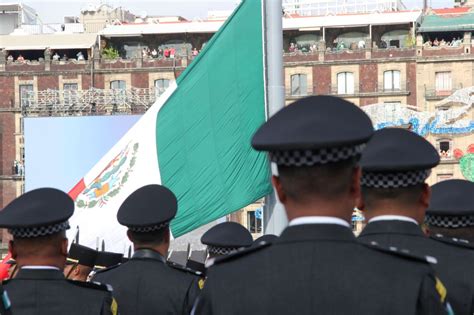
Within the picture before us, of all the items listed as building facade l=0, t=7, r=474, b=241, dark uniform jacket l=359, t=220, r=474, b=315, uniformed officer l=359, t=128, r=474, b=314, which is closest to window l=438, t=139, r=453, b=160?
building facade l=0, t=7, r=474, b=241

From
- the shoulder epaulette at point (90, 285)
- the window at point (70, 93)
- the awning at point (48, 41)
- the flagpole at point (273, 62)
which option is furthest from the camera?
the awning at point (48, 41)

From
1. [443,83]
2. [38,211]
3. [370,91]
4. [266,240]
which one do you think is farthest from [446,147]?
[266,240]

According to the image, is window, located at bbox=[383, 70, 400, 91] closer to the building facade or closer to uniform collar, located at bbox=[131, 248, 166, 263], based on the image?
the building facade

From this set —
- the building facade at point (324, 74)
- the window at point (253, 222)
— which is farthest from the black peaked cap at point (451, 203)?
the window at point (253, 222)

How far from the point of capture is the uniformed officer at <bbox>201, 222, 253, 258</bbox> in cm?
844

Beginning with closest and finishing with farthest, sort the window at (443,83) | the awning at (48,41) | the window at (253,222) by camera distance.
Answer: the window at (443,83) < the window at (253,222) < the awning at (48,41)

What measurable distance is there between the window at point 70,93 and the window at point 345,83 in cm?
1388

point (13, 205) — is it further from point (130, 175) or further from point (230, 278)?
point (130, 175)

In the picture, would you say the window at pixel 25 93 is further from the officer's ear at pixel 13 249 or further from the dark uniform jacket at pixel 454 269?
the dark uniform jacket at pixel 454 269

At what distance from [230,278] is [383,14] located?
62.1 metres

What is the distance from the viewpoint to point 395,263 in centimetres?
330

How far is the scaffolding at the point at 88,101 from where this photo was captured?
64562 millimetres

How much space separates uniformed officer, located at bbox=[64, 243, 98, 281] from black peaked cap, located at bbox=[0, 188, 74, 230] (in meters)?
2.62

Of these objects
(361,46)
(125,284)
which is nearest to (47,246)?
(125,284)
